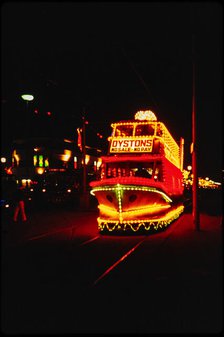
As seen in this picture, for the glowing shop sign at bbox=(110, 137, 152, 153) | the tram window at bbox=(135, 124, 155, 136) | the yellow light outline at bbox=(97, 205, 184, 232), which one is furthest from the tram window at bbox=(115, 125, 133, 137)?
the yellow light outline at bbox=(97, 205, 184, 232)

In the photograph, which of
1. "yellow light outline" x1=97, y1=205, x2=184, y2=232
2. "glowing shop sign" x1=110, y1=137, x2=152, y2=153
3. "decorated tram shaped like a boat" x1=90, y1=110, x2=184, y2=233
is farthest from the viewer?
"glowing shop sign" x1=110, y1=137, x2=152, y2=153

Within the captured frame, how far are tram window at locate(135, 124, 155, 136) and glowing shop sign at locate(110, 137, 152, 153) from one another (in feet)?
1.93

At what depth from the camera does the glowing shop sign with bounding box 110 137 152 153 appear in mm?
17016

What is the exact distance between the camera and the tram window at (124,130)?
17859 millimetres

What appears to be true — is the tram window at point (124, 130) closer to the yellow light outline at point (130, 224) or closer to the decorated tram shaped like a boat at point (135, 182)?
the decorated tram shaped like a boat at point (135, 182)

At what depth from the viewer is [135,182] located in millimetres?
14281

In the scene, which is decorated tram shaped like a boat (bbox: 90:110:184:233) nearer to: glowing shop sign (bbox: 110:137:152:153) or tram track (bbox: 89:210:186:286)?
glowing shop sign (bbox: 110:137:152:153)

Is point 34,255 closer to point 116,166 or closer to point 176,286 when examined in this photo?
point 176,286

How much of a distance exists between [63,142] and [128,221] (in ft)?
115

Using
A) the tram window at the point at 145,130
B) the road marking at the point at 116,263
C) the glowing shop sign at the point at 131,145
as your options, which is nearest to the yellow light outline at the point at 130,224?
the road marking at the point at 116,263

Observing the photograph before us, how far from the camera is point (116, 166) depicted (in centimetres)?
1736

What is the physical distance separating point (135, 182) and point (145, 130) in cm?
415

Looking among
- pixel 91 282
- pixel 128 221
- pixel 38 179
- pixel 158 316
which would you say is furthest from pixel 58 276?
pixel 38 179

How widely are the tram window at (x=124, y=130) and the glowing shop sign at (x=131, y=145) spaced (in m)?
0.54
